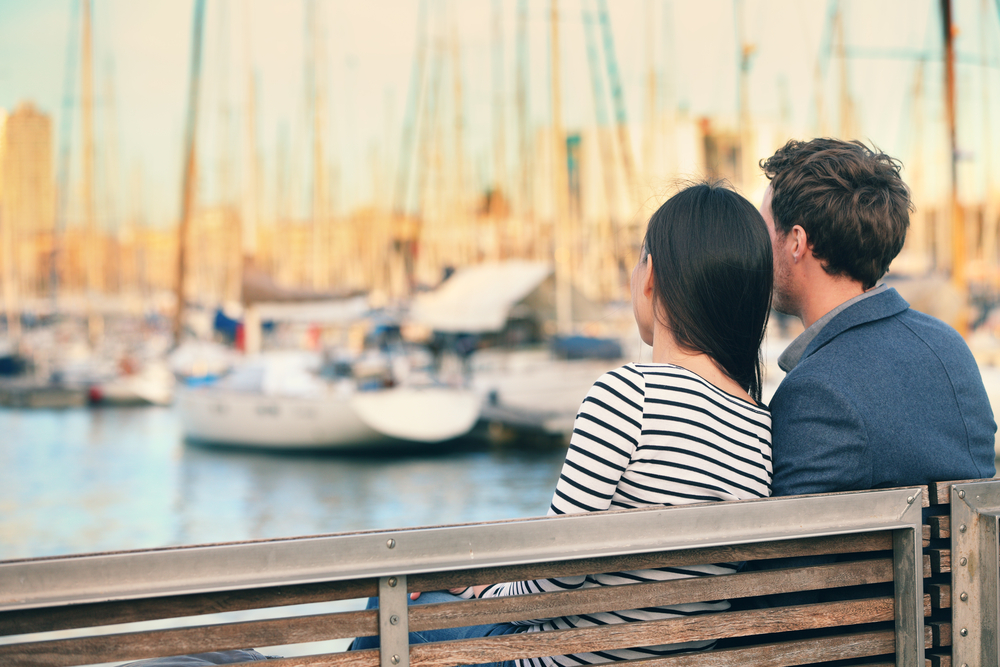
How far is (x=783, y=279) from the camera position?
6.12ft

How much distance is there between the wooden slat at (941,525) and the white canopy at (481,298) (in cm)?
1919

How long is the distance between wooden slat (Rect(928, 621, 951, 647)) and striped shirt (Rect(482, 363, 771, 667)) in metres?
0.40

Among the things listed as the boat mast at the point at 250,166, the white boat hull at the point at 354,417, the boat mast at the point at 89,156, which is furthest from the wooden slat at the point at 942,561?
the boat mast at the point at 89,156

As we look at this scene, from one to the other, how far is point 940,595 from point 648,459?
63 cm

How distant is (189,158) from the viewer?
20.8 metres

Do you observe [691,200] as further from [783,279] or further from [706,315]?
[783,279]

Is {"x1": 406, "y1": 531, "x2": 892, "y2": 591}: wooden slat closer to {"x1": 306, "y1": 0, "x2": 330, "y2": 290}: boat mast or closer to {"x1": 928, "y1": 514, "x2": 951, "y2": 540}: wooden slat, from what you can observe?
{"x1": 928, "y1": 514, "x2": 951, "y2": 540}: wooden slat

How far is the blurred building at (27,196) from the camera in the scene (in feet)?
82.8

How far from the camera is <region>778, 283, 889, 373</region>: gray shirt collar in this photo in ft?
5.80

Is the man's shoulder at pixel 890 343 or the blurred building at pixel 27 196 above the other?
the blurred building at pixel 27 196

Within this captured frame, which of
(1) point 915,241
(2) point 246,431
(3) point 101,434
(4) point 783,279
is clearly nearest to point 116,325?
(3) point 101,434

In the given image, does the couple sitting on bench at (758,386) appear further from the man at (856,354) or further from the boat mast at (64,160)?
the boat mast at (64,160)

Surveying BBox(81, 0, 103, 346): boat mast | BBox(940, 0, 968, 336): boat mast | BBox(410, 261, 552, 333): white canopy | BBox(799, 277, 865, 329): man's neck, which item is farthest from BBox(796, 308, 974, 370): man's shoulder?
BBox(81, 0, 103, 346): boat mast

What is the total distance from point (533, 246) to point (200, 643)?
855 inches
